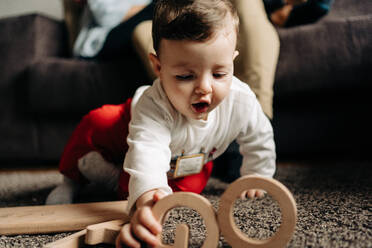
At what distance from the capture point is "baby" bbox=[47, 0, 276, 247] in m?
0.53

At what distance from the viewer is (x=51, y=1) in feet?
6.04

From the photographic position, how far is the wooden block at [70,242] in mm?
501

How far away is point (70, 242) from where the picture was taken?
1.69 ft

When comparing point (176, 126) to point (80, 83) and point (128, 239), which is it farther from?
point (80, 83)

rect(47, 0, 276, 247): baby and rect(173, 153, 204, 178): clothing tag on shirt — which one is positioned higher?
rect(47, 0, 276, 247): baby

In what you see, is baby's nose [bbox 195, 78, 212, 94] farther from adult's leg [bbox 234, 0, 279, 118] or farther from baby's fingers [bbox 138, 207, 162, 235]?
adult's leg [bbox 234, 0, 279, 118]

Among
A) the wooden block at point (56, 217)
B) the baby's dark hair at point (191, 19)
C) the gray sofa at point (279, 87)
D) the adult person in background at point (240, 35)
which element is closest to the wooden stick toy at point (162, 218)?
the wooden block at point (56, 217)

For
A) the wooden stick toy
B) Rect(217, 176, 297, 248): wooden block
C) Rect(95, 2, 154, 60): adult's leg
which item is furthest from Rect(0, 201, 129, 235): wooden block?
Rect(95, 2, 154, 60): adult's leg

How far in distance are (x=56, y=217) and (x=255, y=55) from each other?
65cm

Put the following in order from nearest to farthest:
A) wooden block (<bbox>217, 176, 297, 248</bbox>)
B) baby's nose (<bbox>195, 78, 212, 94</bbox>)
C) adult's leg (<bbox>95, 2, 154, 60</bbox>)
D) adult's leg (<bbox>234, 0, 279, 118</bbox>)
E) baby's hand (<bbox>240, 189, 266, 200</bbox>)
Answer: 1. wooden block (<bbox>217, 176, 297, 248</bbox>)
2. baby's nose (<bbox>195, 78, 212, 94</bbox>)
3. baby's hand (<bbox>240, 189, 266, 200</bbox>)
4. adult's leg (<bbox>234, 0, 279, 118</bbox>)
5. adult's leg (<bbox>95, 2, 154, 60</bbox>)

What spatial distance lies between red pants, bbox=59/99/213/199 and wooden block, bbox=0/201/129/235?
17 centimetres

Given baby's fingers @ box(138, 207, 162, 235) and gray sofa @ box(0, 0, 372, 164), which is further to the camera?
gray sofa @ box(0, 0, 372, 164)

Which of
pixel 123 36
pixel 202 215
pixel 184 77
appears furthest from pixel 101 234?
pixel 123 36

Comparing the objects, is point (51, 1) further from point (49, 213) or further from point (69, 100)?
point (49, 213)
